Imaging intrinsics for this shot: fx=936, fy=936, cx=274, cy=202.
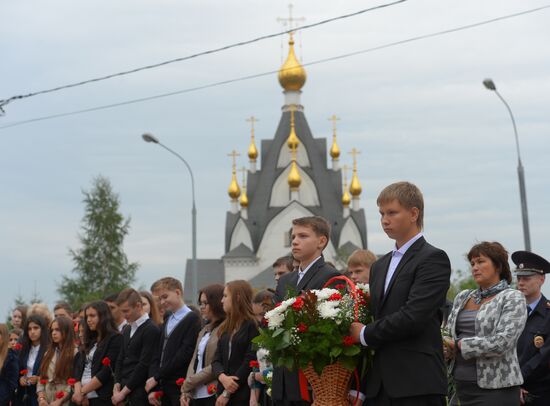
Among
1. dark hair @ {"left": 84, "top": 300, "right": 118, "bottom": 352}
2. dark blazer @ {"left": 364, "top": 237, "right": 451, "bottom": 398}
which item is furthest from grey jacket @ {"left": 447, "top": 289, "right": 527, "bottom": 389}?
dark hair @ {"left": 84, "top": 300, "right": 118, "bottom": 352}

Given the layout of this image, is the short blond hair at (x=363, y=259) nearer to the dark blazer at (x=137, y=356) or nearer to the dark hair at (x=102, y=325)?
the dark blazer at (x=137, y=356)

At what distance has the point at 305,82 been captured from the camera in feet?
267

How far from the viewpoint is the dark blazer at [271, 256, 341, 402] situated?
22.7 feet

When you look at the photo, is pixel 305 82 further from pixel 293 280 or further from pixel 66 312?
pixel 293 280

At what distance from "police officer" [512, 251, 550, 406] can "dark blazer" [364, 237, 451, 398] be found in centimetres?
247

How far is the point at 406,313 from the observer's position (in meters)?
5.80

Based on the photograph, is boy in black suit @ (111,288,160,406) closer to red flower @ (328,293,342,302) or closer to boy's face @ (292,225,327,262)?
boy's face @ (292,225,327,262)

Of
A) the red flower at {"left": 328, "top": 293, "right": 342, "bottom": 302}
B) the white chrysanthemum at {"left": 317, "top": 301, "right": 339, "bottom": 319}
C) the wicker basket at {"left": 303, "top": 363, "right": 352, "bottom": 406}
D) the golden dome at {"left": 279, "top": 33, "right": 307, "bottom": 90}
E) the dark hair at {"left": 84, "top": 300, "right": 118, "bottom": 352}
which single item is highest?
the golden dome at {"left": 279, "top": 33, "right": 307, "bottom": 90}

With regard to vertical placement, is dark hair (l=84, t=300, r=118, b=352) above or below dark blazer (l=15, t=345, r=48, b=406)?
above

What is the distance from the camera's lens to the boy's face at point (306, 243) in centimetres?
718

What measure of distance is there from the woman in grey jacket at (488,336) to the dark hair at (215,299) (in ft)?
11.4

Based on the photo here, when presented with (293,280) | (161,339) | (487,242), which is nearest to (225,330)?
(161,339)

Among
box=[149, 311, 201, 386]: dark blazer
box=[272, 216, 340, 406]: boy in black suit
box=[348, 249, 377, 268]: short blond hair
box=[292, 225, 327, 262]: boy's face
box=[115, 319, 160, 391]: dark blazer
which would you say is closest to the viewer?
box=[272, 216, 340, 406]: boy in black suit

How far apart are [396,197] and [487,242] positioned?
1614 millimetres
